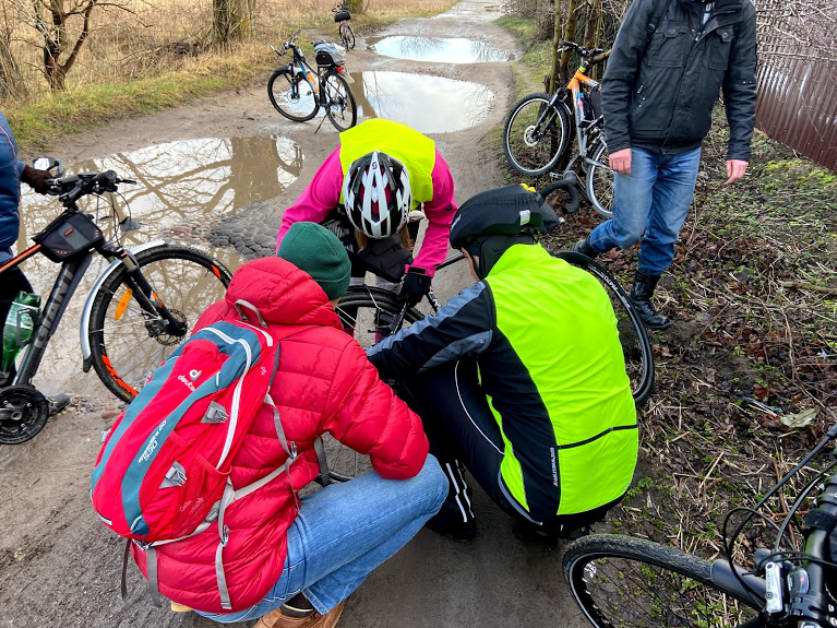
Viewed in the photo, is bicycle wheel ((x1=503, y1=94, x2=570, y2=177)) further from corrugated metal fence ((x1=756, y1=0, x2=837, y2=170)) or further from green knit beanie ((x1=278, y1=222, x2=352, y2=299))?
green knit beanie ((x1=278, y1=222, x2=352, y2=299))

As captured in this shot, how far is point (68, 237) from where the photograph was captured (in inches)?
106

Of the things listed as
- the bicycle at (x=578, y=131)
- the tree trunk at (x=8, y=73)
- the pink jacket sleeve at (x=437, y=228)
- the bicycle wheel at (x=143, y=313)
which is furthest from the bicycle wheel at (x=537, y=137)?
the tree trunk at (x=8, y=73)

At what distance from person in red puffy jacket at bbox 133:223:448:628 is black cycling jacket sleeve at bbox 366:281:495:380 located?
11.9 inches

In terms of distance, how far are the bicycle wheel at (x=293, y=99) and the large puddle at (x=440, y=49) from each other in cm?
541

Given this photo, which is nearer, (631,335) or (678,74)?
(678,74)

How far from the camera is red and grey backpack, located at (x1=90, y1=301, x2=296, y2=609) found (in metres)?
1.34

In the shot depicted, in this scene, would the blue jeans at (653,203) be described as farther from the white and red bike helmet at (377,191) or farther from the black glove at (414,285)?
the white and red bike helmet at (377,191)

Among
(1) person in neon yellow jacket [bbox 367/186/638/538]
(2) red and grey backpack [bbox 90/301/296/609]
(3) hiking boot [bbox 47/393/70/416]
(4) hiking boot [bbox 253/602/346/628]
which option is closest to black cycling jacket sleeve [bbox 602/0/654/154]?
(1) person in neon yellow jacket [bbox 367/186/638/538]

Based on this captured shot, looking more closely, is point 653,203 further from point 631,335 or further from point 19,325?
point 19,325

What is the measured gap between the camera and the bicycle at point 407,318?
2840mm

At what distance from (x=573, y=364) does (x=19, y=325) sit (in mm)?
2822

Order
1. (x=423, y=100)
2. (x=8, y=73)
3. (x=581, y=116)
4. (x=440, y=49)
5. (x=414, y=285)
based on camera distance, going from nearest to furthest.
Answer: (x=414, y=285), (x=581, y=116), (x=8, y=73), (x=423, y=100), (x=440, y=49)

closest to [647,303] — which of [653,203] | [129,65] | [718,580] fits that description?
[653,203]

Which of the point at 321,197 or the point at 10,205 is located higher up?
the point at 321,197
